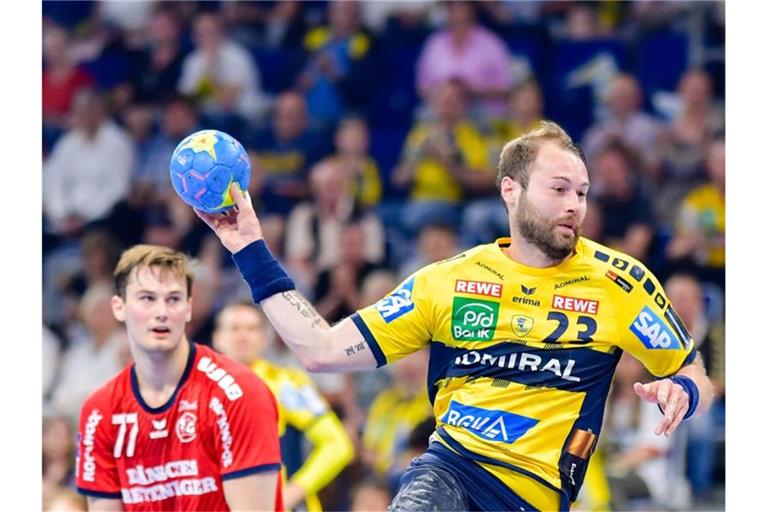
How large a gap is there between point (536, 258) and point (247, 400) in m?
1.62

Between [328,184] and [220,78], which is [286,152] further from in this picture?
[220,78]

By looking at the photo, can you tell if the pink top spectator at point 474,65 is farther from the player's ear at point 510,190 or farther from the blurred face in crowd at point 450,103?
the player's ear at point 510,190

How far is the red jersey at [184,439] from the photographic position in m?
5.87

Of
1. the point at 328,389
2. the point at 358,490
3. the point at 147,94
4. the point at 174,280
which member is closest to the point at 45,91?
the point at 147,94

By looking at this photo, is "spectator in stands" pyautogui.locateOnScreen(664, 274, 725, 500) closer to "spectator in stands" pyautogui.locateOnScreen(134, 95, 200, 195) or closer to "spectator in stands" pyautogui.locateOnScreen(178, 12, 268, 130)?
"spectator in stands" pyautogui.locateOnScreen(178, 12, 268, 130)

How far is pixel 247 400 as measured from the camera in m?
5.90

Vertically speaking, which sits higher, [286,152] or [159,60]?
[159,60]

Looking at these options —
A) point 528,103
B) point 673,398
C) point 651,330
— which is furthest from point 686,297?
point 673,398

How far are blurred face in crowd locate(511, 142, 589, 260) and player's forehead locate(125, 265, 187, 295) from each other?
192 cm

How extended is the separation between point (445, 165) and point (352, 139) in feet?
3.18

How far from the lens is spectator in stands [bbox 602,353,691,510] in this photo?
31.0 feet

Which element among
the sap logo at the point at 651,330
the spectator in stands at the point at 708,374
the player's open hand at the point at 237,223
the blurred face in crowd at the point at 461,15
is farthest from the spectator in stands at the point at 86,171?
the sap logo at the point at 651,330

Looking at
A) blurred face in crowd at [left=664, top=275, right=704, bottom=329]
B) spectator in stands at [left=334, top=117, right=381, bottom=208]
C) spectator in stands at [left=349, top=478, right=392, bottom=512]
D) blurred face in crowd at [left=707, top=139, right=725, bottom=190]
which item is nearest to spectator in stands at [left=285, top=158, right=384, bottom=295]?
spectator in stands at [left=334, top=117, right=381, bottom=208]

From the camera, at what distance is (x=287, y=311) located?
204 inches
